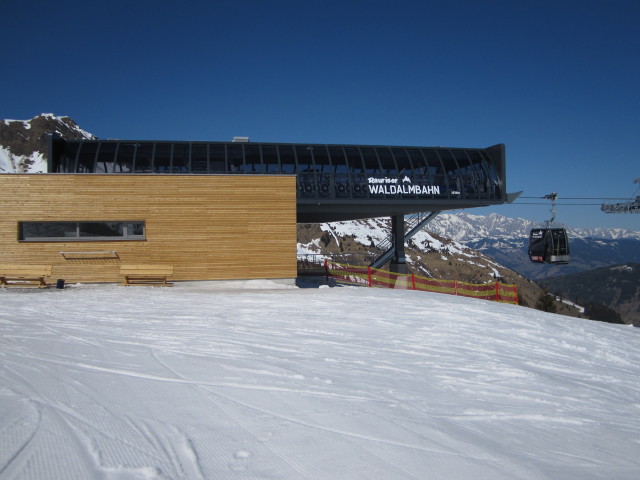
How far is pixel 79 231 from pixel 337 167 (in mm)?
13487

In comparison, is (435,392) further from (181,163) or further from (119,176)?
(181,163)

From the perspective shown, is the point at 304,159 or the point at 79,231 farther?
the point at 304,159

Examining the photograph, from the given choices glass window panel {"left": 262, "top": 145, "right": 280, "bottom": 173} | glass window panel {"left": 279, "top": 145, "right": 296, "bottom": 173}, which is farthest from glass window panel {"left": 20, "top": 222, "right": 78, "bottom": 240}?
glass window panel {"left": 279, "top": 145, "right": 296, "bottom": 173}

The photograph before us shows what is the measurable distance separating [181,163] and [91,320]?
16.1 meters

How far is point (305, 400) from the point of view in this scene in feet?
13.9

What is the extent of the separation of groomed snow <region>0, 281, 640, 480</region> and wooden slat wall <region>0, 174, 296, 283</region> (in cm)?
628

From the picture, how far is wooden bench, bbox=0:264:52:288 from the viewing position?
1401 cm

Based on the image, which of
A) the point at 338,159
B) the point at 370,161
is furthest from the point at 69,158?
the point at 370,161

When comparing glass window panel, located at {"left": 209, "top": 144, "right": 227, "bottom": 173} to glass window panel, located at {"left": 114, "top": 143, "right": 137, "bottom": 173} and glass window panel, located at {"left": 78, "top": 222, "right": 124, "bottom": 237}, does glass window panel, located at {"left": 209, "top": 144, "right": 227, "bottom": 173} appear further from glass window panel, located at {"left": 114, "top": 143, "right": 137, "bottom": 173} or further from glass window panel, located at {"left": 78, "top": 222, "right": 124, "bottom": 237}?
glass window panel, located at {"left": 78, "top": 222, "right": 124, "bottom": 237}

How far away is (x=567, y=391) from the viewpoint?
5.39 meters

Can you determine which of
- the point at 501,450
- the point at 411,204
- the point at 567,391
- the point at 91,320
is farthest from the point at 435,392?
the point at 411,204

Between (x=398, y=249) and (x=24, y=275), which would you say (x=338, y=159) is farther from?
(x=24, y=275)

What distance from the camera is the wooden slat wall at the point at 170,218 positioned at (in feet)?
48.3

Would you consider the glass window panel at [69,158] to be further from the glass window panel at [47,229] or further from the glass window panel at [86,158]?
the glass window panel at [47,229]
